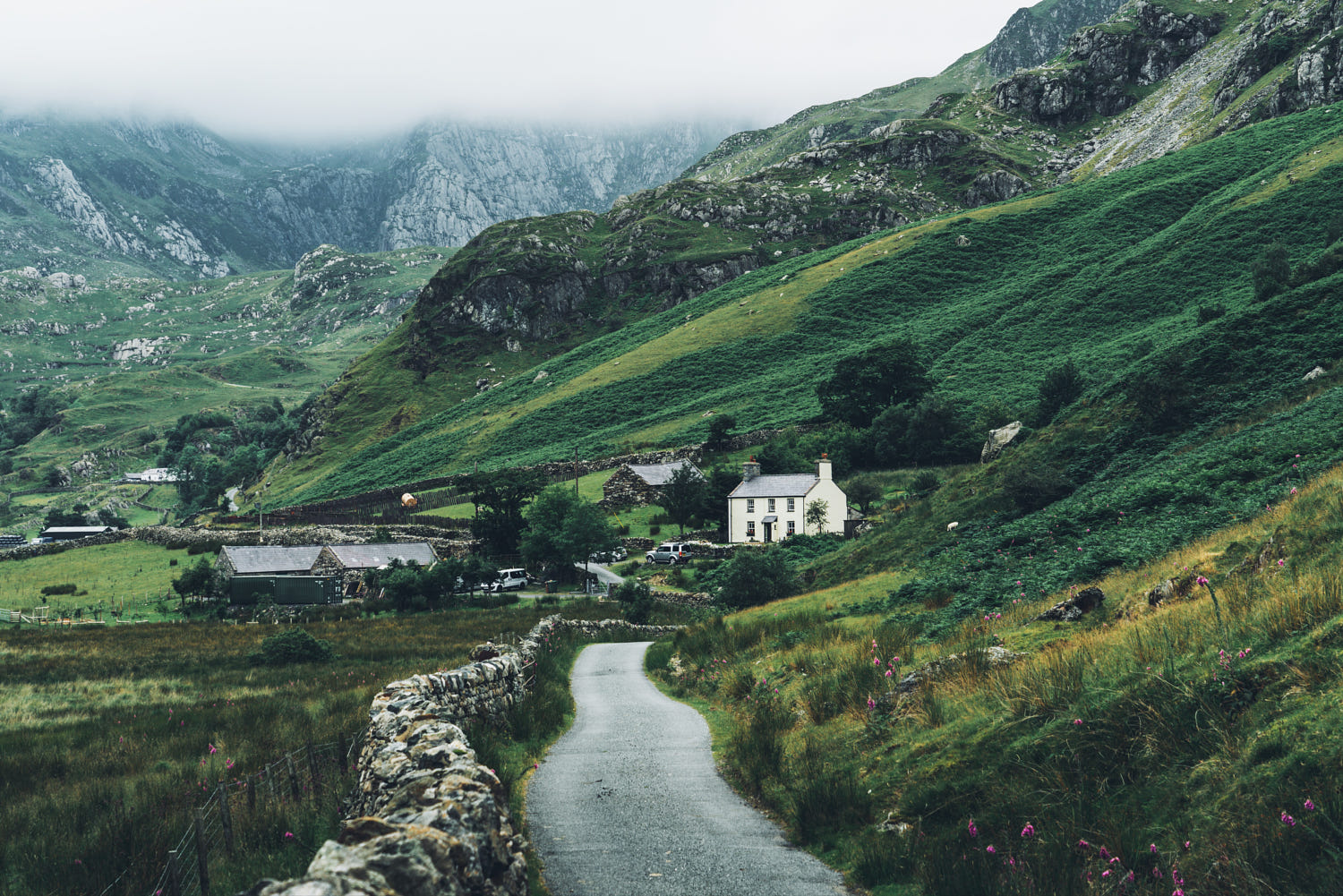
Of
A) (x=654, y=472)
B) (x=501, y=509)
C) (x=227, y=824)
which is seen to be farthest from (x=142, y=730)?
(x=654, y=472)

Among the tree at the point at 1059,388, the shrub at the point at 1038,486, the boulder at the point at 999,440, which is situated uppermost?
the tree at the point at 1059,388

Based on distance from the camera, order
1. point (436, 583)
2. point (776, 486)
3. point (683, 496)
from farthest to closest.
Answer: point (683, 496) < point (776, 486) < point (436, 583)

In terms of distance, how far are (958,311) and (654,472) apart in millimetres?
74582

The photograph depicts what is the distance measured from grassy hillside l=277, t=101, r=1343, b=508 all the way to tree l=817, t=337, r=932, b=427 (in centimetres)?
713

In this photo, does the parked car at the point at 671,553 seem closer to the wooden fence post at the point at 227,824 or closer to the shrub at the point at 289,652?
the shrub at the point at 289,652

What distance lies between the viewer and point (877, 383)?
97.6m

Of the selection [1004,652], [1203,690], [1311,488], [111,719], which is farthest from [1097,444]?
[111,719]

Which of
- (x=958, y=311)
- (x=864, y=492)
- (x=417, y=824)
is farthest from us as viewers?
(x=958, y=311)

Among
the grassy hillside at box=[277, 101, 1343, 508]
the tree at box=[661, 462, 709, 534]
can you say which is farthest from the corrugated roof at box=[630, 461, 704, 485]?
the grassy hillside at box=[277, 101, 1343, 508]

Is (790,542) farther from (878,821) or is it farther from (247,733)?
(878,821)

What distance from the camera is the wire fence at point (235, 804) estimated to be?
9109 mm

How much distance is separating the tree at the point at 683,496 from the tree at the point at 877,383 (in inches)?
951

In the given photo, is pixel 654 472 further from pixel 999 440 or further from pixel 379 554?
pixel 999 440

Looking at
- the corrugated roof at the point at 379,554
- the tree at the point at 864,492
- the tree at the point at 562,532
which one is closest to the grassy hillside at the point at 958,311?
the tree at the point at 864,492
